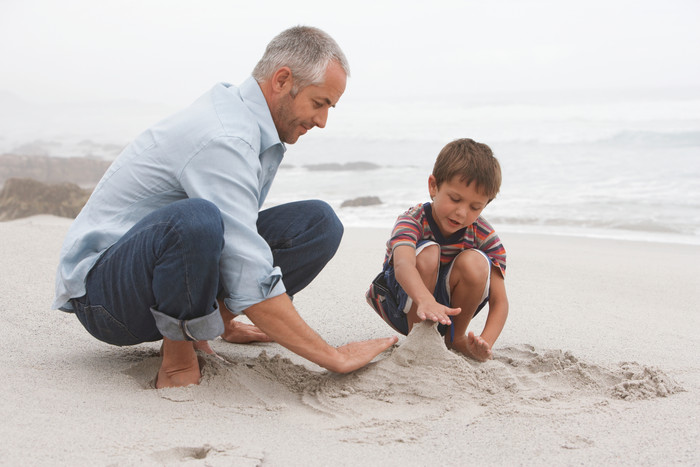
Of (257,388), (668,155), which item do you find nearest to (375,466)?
(257,388)

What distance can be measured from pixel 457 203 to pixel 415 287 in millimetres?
370

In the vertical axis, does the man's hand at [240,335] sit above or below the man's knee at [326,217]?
below

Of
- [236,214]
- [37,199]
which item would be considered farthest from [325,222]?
[37,199]

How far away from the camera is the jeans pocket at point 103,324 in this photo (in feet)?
6.74

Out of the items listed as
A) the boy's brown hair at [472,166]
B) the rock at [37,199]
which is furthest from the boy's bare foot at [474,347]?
the rock at [37,199]

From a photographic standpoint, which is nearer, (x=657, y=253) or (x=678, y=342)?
(x=678, y=342)

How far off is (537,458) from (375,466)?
1.39ft

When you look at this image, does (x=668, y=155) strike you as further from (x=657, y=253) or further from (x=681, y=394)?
(x=681, y=394)

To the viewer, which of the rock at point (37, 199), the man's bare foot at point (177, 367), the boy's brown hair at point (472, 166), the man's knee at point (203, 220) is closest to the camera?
the man's knee at point (203, 220)

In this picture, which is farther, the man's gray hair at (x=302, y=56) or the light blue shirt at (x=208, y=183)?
the man's gray hair at (x=302, y=56)

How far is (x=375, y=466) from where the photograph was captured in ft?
5.28

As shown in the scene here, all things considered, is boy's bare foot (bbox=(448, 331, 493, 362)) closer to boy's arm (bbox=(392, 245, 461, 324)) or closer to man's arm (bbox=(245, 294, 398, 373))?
boy's arm (bbox=(392, 245, 461, 324))

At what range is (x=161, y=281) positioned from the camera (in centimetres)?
191

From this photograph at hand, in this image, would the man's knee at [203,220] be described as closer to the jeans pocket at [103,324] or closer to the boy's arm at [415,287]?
the jeans pocket at [103,324]
